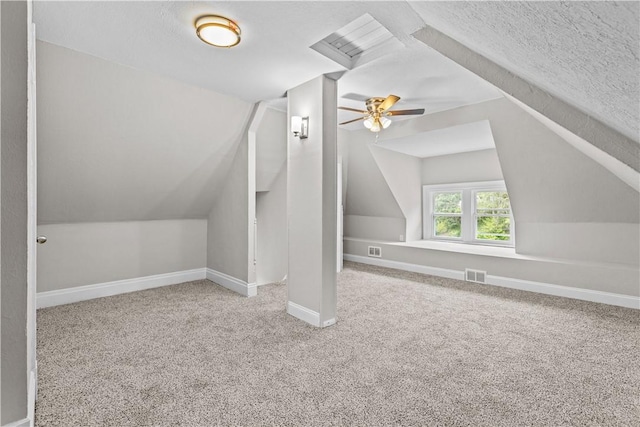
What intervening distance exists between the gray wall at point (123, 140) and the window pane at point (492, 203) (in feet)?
12.5

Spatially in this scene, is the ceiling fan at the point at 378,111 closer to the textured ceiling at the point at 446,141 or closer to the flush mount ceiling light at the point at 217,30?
the textured ceiling at the point at 446,141

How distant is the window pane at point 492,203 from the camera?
4.69 meters

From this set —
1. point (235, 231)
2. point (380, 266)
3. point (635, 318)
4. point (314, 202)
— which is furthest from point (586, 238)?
point (235, 231)

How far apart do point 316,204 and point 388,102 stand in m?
1.17

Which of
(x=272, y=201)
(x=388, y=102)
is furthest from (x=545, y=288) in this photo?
(x=272, y=201)

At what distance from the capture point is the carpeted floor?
63.5 inches

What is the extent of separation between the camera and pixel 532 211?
12.5 feet

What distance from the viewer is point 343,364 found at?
208 centimetres

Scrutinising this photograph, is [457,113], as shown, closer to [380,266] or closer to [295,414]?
[380,266]

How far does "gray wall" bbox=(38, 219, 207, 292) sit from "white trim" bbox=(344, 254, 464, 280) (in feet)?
8.98

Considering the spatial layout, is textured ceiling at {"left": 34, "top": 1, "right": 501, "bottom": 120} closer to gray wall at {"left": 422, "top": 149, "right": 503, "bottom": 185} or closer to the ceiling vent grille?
the ceiling vent grille

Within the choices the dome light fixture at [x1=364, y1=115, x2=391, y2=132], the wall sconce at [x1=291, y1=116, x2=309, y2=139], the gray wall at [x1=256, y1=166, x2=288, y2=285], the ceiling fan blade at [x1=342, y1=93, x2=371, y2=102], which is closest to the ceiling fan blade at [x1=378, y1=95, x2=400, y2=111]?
the dome light fixture at [x1=364, y1=115, x2=391, y2=132]

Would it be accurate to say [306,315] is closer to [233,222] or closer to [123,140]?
[233,222]

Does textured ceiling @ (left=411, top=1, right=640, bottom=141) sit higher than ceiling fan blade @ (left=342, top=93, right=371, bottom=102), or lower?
lower
